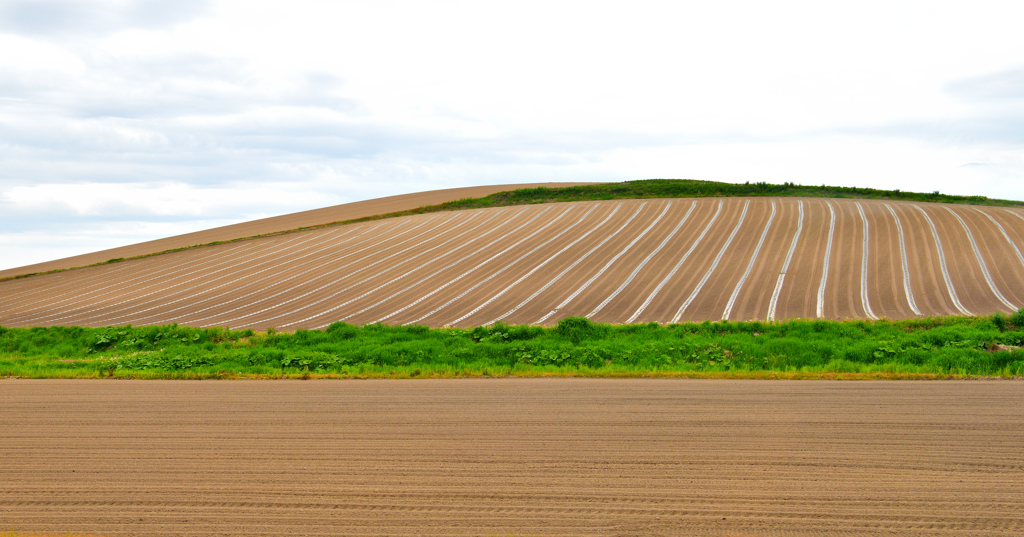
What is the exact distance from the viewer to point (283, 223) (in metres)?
52.1

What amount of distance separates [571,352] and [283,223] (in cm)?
4469

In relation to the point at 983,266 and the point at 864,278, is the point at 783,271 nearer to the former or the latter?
the point at 864,278

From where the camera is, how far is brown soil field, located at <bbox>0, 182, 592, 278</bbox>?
41312 millimetres

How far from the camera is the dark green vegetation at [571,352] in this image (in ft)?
36.7

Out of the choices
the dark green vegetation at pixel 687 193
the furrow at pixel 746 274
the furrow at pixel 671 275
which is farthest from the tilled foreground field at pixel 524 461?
the dark green vegetation at pixel 687 193

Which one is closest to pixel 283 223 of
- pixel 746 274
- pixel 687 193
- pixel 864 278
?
pixel 687 193

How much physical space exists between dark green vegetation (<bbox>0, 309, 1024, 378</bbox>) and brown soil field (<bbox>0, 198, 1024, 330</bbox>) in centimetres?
462

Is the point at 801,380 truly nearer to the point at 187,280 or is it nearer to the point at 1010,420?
the point at 1010,420

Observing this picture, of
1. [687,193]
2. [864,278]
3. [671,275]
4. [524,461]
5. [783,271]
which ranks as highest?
[687,193]

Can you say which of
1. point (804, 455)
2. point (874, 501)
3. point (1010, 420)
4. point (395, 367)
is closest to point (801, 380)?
point (1010, 420)

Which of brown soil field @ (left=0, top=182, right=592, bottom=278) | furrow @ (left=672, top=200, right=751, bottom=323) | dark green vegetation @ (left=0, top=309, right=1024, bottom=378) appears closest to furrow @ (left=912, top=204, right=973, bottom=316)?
dark green vegetation @ (left=0, top=309, right=1024, bottom=378)

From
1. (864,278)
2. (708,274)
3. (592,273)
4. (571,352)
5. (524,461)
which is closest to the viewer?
(524,461)

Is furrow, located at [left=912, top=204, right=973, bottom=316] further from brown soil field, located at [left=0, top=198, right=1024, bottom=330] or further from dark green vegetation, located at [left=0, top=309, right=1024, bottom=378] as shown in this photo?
dark green vegetation, located at [left=0, top=309, right=1024, bottom=378]

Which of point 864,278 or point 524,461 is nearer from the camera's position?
point 524,461
